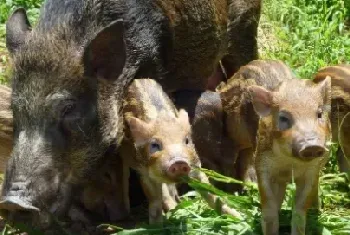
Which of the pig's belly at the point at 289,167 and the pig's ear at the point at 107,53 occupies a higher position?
the pig's ear at the point at 107,53

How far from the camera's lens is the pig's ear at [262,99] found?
4.71 meters

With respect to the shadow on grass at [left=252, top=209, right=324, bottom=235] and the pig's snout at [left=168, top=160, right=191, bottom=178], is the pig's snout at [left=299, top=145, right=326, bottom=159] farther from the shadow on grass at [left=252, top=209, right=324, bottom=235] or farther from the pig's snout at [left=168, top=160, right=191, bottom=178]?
the shadow on grass at [left=252, top=209, right=324, bottom=235]

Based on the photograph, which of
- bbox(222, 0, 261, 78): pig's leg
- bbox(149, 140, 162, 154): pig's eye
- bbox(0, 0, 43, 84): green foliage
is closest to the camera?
bbox(149, 140, 162, 154): pig's eye

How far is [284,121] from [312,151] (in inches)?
12.7

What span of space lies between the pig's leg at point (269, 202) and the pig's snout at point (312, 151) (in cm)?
49

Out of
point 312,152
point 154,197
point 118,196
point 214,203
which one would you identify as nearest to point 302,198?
point 312,152

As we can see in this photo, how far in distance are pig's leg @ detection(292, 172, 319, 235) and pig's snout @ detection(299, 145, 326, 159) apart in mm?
416

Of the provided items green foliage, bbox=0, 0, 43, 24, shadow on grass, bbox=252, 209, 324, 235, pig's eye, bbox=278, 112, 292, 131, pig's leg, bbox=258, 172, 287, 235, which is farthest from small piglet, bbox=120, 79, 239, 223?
green foliage, bbox=0, 0, 43, 24

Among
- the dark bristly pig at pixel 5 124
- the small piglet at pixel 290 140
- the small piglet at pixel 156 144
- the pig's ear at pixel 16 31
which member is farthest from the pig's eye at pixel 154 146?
the dark bristly pig at pixel 5 124

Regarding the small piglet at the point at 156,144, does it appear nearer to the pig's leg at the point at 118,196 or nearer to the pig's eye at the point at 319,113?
the pig's leg at the point at 118,196

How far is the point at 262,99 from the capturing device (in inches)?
186

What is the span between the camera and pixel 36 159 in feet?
16.6

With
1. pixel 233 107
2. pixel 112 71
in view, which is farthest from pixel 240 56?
pixel 112 71

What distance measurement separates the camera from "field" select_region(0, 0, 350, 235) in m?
5.16
